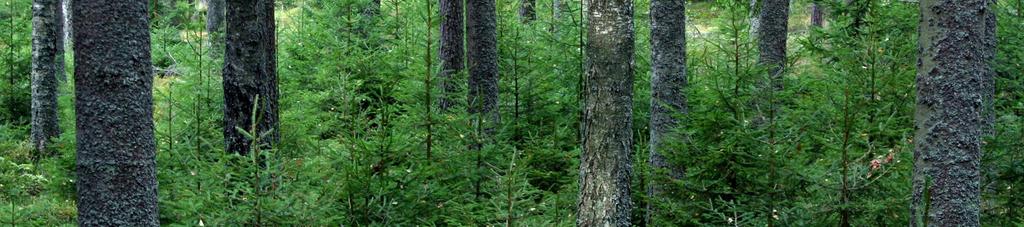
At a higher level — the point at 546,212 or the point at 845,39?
the point at 845,39

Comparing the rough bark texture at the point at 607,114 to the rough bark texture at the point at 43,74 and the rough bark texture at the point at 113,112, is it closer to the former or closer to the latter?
the rough bark texture at the point at 113,112

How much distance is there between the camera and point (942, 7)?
7500 millimetres

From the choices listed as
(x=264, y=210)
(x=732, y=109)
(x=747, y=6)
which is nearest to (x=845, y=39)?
(x=747, y=6)

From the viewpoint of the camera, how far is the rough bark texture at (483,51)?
13.8 m

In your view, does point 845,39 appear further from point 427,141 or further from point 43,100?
point 43,100

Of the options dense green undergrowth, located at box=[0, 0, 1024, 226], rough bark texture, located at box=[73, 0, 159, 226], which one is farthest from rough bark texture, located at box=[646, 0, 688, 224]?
rough bark texture, located at box=[73, 0, 159, 226]

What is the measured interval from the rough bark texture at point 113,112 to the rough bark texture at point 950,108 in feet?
20.0

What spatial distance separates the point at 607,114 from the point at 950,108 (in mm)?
2787

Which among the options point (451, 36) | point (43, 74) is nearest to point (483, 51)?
point (451, 36)

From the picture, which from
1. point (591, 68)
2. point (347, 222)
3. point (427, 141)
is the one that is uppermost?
point (591, 68)

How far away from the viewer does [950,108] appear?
7602mm

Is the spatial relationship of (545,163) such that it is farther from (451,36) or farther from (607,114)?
(451,36)

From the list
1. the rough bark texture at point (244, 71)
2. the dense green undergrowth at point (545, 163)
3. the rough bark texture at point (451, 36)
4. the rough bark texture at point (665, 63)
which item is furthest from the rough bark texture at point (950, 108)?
the rough bark texture at point (451, 36)

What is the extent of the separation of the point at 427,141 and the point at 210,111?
444 centimetres
